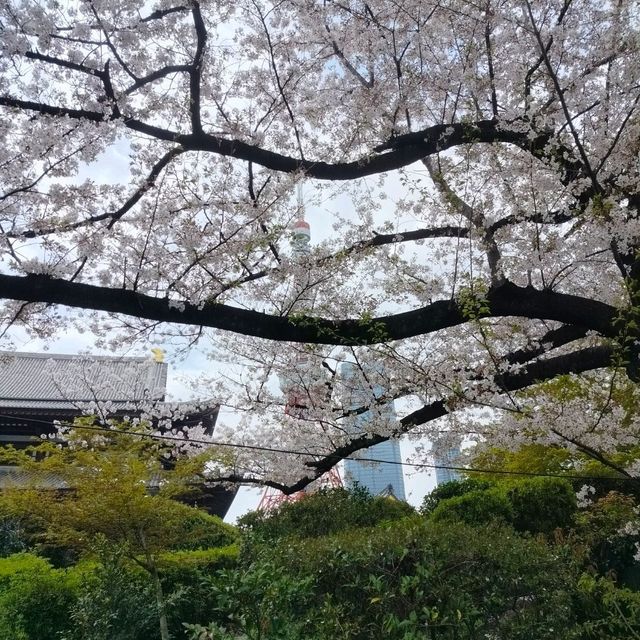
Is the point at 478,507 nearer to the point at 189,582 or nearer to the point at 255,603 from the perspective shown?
the point at 189,582

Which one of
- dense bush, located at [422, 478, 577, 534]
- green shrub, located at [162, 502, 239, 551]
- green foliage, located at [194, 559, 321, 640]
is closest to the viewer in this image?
green foliage, located at [194, 559, 321, 640]

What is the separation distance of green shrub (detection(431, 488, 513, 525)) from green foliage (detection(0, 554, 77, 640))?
16.9ft

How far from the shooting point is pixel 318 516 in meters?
6.68

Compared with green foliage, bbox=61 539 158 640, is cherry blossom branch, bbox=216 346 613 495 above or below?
above

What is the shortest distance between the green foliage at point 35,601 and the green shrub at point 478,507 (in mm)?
5148

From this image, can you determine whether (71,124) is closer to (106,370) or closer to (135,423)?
(135,423)

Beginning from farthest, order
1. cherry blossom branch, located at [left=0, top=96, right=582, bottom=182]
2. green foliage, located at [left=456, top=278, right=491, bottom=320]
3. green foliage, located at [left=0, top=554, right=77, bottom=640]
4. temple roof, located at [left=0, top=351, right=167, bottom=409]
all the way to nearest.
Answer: temple roof, located at [left=0, top=351, right=167, bottom=409] < green foliage, located at [left=0, top=554, right=77, bottom=640] < cherry blossom branch, located at [left=0, top=96, right=582, bottom=182] < green foliage, located at [left=456, top=278, right=491, bottom=320]

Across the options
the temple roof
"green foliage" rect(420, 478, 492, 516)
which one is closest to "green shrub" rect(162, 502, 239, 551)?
the temple roof

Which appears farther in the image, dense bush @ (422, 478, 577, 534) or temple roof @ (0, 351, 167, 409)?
temple roof @ (0, 351, 167, 409)

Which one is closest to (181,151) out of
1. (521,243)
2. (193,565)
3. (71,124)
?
(71,124)

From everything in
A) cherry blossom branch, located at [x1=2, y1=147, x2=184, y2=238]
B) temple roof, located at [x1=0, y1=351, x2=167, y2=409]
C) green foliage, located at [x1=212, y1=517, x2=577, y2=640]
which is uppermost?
temple roof, located at [x1=0, y1=351, x2=167, y2=409]

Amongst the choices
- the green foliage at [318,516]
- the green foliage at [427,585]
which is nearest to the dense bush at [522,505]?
the green foliage at [318,516]

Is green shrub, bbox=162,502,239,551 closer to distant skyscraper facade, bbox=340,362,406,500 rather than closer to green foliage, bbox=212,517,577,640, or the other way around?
distant skyscraper facade, bbox=340,362,406,500

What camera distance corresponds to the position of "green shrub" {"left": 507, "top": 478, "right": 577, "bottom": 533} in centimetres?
832
